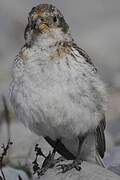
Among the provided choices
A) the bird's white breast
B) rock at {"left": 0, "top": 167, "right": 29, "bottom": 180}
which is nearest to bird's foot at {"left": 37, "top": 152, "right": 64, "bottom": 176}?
rock at {"left": 0, "top": 167, "right": 29, "bottom": 180}

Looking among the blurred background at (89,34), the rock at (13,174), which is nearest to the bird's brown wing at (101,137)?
the rock at (13,174)

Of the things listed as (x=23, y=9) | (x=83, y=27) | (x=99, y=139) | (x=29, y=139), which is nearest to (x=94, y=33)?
(x=83, y=27)

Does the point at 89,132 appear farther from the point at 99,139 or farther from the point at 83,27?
the point at 83,27

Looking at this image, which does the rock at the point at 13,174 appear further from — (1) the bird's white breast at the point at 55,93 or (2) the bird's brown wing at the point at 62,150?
(1) the bird's white breast at the point at 55,93

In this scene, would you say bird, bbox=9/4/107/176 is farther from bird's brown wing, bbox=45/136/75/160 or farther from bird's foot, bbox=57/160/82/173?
bird's brown wing, bbox=45/136/75/160

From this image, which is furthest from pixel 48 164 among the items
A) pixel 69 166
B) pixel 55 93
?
pixel 55 93
